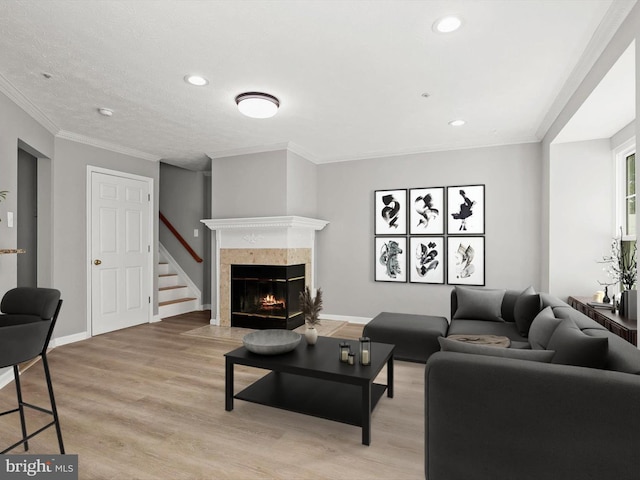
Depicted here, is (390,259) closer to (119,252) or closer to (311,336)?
(311,336)

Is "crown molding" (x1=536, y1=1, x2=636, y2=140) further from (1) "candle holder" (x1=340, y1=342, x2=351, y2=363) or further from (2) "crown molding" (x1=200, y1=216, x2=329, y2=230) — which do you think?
(2) "crown molding" (x1=200, y1=216, x2=329, y2=230)

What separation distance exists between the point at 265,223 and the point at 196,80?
2234 millimetres

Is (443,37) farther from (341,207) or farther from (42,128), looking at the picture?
(42,128)

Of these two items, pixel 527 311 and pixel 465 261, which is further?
pixel 465 261

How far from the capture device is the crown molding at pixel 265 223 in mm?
4781

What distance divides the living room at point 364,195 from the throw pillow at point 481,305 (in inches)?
33.8

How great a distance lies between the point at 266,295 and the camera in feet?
16.7

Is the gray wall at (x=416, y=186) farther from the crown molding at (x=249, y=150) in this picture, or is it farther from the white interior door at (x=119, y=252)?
the white interior door at (x=119, y=252)

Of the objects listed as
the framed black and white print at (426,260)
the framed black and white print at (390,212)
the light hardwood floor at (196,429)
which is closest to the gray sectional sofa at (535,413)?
the light hardwood floor at (196,429)

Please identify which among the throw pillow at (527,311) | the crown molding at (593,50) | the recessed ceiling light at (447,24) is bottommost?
the throw pillow at (527,311)

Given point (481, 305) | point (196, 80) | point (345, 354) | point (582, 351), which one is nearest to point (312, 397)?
point (345, 354)

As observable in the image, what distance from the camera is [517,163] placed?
15.3ft

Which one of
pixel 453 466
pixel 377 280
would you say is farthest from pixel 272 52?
pixel 377 280

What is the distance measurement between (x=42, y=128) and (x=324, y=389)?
4093 millimetres
